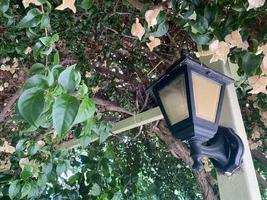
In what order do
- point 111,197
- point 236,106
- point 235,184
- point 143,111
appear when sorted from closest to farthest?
1. point 235,184
2. point 236,106
3. point 111,197
4. point 143,111

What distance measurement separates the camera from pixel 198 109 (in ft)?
3.34

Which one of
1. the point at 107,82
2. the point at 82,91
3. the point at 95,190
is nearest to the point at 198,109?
the point at 82,91

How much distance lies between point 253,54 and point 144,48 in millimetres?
1061

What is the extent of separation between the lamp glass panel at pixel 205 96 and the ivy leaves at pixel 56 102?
0.41 metres

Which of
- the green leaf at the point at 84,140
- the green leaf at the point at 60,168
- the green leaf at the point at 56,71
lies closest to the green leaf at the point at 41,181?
the green leaf at the point at 60,168

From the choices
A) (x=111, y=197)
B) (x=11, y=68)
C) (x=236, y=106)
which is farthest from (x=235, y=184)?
(x=11, y=68)

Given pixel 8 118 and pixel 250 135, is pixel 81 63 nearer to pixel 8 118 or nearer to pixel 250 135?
pixel 8 118

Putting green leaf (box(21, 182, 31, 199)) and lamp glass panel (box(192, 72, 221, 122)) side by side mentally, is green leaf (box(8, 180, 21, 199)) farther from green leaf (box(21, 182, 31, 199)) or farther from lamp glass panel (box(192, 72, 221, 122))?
lamp glass panel (box(192, 72, 221, 122))

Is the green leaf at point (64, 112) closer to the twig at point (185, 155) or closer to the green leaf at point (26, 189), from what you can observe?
the green leaf at point (26, 189)

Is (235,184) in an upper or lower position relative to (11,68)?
upper

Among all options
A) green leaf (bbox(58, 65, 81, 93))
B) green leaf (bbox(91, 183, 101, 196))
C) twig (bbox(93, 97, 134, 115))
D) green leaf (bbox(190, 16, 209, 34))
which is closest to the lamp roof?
green leaf (bbox(190, 16, 209, 34))

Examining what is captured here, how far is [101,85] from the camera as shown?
2.14m

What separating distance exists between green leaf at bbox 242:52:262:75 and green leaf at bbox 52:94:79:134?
426 millimetres

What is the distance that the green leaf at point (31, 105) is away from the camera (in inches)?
23.5
